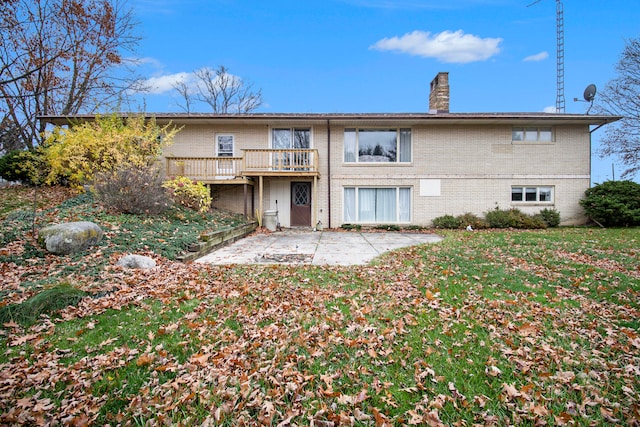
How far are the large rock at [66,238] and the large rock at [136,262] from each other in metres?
0.98

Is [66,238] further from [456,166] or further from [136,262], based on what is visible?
[456,166]

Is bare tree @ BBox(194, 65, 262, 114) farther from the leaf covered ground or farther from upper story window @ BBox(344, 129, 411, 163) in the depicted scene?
the leaf covered ground

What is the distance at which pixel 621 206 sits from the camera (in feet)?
41.7

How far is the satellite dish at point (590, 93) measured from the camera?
14.8 meters

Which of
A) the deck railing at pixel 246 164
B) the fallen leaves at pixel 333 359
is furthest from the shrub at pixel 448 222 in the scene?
the fallen leaves at pixel 333 359

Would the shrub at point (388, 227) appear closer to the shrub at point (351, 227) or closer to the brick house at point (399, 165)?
the brick house at point (399, 165)

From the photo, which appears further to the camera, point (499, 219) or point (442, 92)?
point (442, 92)

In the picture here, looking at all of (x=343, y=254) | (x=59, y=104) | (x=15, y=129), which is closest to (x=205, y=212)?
(x=343, y=254)

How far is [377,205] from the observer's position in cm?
1488

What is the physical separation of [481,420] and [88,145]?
43.6 feet

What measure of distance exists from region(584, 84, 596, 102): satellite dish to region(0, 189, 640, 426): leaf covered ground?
1356cm

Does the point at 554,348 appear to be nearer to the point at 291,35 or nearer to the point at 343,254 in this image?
the point at 343,254

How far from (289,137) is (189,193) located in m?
5.51

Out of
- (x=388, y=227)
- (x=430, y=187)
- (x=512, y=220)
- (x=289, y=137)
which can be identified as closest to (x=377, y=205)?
(x=388, y=227)
